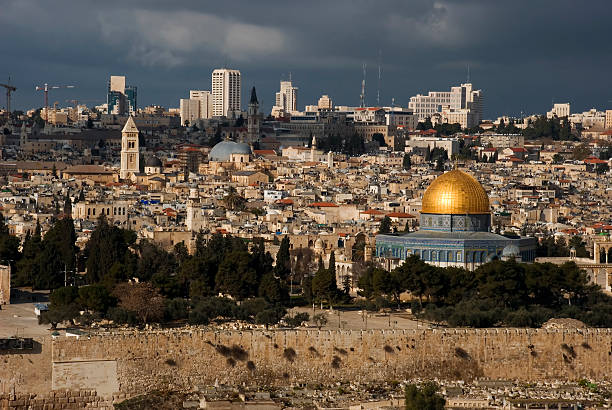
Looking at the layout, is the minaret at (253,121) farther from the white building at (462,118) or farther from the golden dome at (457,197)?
the golden dome at (457,197)

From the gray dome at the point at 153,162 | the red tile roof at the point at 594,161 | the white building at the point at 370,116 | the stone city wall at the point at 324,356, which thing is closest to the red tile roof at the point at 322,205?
the gray dome at the point at 153,162

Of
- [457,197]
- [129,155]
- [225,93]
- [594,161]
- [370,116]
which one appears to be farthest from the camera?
[225,93]

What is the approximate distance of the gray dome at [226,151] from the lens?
363ft

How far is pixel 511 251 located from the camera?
48062mm

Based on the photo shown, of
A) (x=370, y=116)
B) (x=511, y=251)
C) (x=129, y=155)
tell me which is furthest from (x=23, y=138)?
(x=511, y=251)

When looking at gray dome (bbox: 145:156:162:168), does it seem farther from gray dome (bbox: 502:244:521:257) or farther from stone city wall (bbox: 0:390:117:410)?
stone city wall (bbox: 0:390:117:410)

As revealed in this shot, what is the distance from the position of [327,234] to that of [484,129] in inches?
3567

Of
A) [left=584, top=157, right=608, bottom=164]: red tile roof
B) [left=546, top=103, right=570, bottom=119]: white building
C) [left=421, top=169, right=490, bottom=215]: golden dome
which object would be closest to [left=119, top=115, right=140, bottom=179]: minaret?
[left=584, top=157, right=608, bottom=164]: red tile roof

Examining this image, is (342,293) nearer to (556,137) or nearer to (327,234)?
(327,234)

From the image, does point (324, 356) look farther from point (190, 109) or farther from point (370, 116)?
point (190, 109)

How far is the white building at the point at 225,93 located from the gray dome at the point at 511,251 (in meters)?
148

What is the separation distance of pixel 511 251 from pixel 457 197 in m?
2.72

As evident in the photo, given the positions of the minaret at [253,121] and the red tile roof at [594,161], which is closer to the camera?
the red tile roof at [594,161]

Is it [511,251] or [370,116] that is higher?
[370,116]
